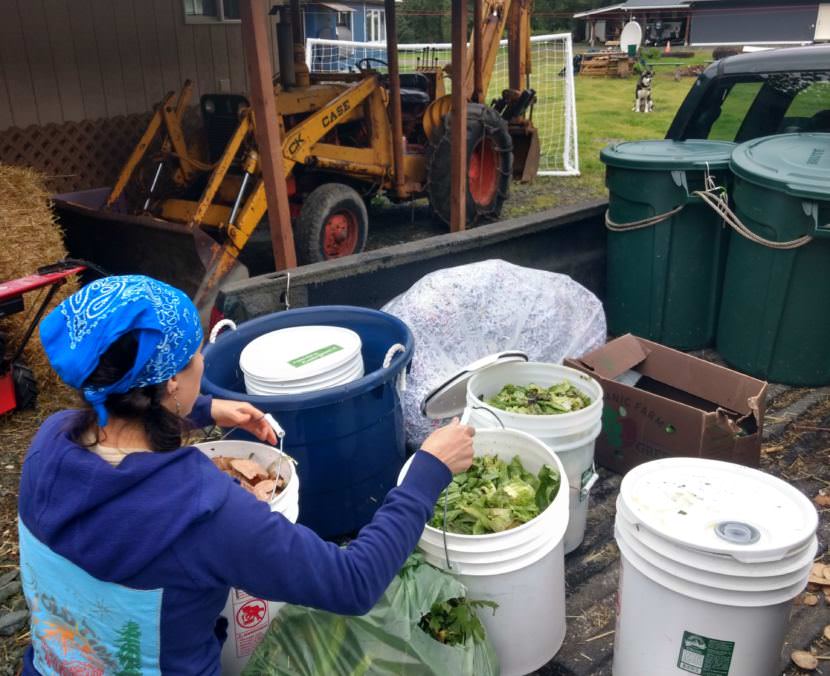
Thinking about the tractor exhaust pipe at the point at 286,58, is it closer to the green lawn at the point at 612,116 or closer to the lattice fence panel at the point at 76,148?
the lattice fence panel at the point at 76,148

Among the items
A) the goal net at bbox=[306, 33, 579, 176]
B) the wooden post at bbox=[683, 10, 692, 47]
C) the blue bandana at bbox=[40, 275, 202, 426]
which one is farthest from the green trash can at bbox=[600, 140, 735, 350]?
the wooden post at bbox=[683, 10, 692, 47]

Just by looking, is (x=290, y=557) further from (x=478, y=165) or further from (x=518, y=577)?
(x=478, y=165)

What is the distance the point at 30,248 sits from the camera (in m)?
5.47

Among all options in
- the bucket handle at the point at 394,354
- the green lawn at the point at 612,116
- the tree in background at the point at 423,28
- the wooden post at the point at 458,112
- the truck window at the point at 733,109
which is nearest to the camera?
the bucket handle at the point at 394,354

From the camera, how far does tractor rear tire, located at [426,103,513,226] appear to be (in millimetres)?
7527

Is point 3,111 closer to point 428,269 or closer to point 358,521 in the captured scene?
point 428,269

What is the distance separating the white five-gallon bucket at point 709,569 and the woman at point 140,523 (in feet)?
2.39

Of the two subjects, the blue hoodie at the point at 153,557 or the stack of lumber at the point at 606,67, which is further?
the stack of lumber at the point at 606,67

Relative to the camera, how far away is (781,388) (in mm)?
3990

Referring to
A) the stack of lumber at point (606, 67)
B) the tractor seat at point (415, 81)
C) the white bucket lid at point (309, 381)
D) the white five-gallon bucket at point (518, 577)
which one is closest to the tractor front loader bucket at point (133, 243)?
the white bucket lid at point (309, 381)

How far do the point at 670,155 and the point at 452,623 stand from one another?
10.5 feet

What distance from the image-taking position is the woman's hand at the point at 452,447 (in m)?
1.80

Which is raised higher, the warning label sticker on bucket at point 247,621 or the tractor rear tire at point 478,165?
the tractor rear tire at point 478,165

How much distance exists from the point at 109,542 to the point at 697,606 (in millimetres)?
1378
